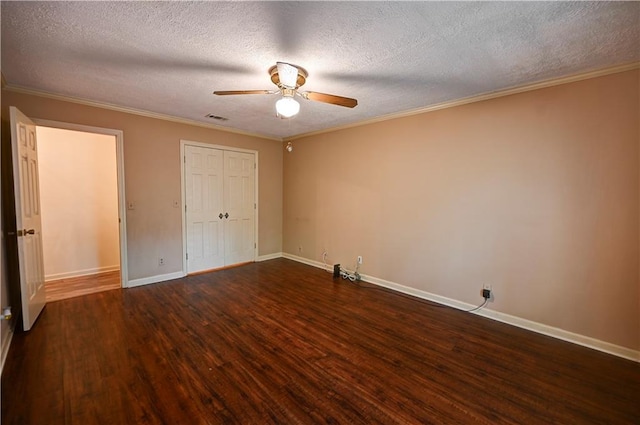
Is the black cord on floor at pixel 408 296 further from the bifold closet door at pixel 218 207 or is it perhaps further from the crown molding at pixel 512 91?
the bifold closet door at pixel 218 207

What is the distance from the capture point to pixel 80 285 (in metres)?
4.08

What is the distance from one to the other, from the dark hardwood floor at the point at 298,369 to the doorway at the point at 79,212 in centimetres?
134

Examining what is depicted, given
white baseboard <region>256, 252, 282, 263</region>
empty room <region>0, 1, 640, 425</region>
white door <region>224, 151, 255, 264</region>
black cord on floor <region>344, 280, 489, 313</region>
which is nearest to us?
empty room <region>0, 1, 640, 425</region>

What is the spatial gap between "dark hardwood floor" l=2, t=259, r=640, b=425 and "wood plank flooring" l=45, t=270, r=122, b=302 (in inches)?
17.4

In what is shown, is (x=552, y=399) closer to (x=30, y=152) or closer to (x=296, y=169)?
(x=296, y=169)

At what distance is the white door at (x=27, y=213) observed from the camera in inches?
99.9

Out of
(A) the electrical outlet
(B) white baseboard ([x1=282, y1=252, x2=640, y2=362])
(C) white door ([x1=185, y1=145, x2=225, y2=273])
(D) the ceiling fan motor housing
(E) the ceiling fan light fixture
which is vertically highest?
(D) the ceiling fan motor housing

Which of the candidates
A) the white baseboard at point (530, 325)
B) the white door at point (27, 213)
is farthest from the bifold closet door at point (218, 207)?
the white baseboard at point (530, 325)

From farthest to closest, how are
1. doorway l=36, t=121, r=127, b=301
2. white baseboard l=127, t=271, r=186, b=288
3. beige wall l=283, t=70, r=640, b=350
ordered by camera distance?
1. doorway l=36, t=121, r=127, b=301
2. white baseboard l=127, t=271, r=186, b=288
3. beige wall l=283, t=70, r=640, b=350

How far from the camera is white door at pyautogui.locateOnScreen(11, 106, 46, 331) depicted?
2537 mm

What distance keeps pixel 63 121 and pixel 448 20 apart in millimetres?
4192

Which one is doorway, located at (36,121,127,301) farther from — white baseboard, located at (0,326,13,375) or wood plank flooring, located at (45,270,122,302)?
white baseboard, located at (0,326,13,375)

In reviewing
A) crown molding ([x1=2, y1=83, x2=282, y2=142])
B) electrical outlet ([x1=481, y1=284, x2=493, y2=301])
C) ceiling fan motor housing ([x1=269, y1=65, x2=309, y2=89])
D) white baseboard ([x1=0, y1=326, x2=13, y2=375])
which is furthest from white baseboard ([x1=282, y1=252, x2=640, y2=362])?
white baseboard ([x1=0, y1=326, x2=13, y2=375])

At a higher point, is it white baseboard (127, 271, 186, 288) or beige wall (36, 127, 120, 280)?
beige wall (36, 127, 120, 280)
